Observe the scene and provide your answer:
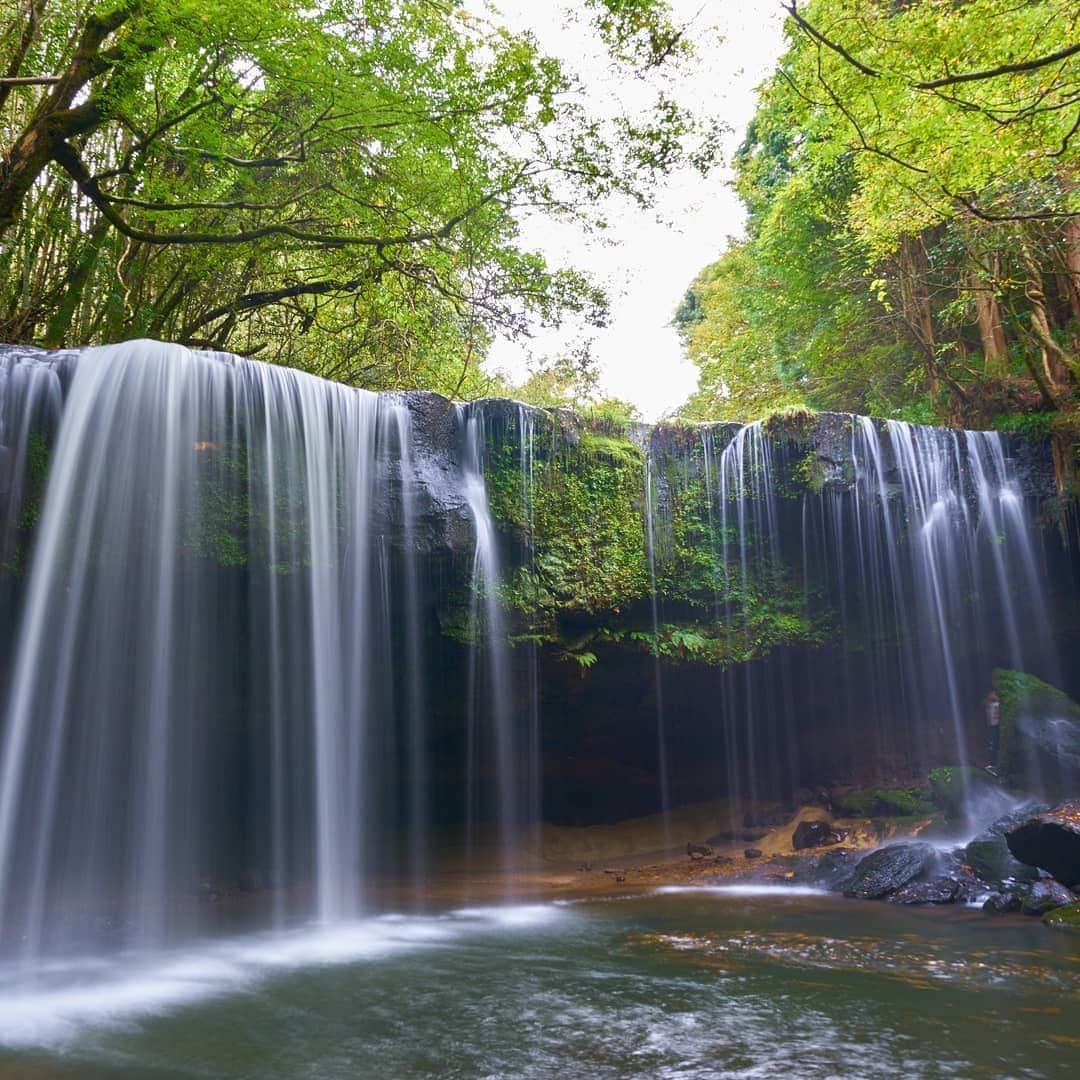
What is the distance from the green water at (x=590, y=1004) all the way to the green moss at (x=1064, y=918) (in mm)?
139

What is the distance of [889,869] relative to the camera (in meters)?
8.81

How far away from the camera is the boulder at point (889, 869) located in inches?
337

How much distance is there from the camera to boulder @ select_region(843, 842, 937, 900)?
8.55 metres

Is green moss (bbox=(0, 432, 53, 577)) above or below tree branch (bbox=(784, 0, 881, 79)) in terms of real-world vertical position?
below

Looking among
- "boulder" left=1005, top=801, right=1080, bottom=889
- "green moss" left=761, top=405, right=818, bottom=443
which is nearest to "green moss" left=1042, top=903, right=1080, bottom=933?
"boulder" left=1005, top=801, right=1080, bottom=889

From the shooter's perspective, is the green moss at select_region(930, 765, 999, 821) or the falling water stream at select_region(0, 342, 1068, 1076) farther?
the green moss at select_region(930, 765, 999, 821)

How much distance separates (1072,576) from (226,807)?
12.4m

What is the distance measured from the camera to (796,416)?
11438mm

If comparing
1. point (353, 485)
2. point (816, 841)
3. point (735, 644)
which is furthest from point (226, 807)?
point (816, 841)

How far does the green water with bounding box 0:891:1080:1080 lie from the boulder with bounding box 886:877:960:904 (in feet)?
1.32

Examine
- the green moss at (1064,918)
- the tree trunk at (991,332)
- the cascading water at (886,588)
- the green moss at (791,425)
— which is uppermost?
the tree trunk at (991,332)

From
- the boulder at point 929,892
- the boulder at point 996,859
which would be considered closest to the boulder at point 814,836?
the boulder at point 996,859

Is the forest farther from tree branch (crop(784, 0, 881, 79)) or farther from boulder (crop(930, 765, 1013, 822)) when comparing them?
boulder (crop(930, 765, 1013, 822))

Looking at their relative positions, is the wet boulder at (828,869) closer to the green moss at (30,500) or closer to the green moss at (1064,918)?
the green moss at (1064,918)
